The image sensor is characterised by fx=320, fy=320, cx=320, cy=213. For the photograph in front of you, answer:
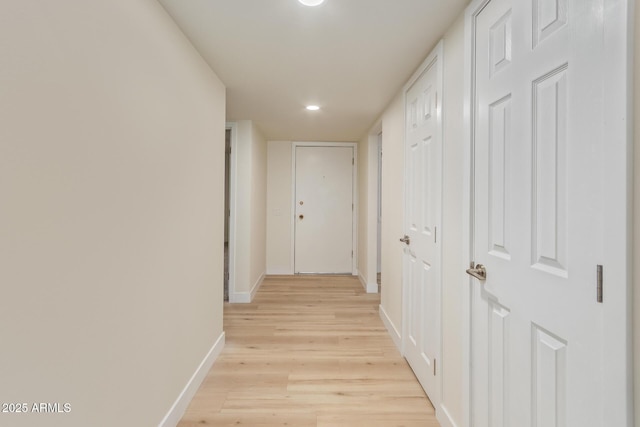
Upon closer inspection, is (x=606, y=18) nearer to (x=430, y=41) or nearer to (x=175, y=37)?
(x=430, y=41)

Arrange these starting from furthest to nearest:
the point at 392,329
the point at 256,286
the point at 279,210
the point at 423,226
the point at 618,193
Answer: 1. the point at 279,210
2. the point at 256,286
3. the point at 392,329
4. the point at 423,226
5. the point at 618,193

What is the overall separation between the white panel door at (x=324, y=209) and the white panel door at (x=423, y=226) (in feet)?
8.89

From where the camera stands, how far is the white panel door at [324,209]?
5.18 m

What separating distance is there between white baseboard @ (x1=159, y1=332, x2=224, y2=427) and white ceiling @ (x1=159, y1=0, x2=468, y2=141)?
79.8 inches

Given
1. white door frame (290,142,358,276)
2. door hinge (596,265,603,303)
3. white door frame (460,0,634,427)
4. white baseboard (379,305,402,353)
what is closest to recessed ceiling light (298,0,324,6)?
white door frame (460,0,634,427)

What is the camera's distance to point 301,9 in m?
1.57

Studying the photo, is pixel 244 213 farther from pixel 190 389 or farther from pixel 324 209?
pixel 190 389

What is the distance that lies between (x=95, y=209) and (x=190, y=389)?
134cm

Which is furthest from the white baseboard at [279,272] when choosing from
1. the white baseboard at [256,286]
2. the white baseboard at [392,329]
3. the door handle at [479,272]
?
the door handle at [479,272]

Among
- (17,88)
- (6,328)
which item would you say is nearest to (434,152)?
(17,88)

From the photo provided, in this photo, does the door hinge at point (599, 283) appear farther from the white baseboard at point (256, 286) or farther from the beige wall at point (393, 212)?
the white baseboard at point (256, 286)

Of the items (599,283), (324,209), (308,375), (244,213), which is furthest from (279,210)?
(599,283)

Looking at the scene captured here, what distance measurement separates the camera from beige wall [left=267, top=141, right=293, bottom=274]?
5.14 meters

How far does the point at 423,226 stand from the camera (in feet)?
7.06
